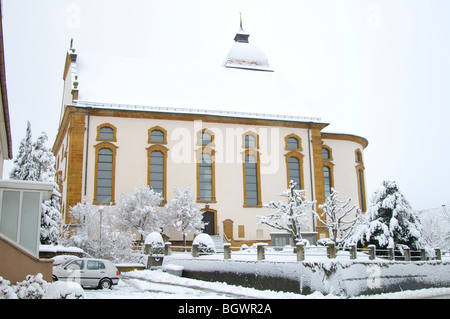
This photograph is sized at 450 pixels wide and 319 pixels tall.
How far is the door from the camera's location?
122ft

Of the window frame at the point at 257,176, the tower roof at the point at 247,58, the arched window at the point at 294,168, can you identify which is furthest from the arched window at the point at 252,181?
the tower roof at the point at 247,58

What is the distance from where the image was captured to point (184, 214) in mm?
33594

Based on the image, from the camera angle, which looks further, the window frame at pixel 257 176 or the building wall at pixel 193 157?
the window frame at pixel 257 176

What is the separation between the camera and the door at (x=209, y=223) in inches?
1462

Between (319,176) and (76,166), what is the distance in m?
18.6

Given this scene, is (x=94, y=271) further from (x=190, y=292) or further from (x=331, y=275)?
(x=331, y=275)

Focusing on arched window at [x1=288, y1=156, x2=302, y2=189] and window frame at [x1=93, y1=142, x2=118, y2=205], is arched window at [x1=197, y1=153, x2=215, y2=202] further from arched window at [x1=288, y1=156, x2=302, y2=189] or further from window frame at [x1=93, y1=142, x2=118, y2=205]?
arched window at [x1=288, y1=156, x2=302, y2=189]

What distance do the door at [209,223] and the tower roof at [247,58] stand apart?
54.8 feet

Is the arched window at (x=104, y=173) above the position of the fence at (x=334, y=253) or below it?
above

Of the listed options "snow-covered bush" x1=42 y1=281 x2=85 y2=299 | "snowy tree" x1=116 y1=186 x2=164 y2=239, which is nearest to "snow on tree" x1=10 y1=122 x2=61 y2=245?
"snowy tree" x1=116 y1=186 x2=164 y2=239

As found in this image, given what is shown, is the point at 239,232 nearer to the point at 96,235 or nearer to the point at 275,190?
the point at 275,190

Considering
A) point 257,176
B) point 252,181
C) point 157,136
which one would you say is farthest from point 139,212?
point 257,176

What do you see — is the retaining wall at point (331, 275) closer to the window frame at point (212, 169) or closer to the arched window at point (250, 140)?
the window frame at point (212, 169)

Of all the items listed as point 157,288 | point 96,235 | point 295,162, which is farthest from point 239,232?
point 157,288
